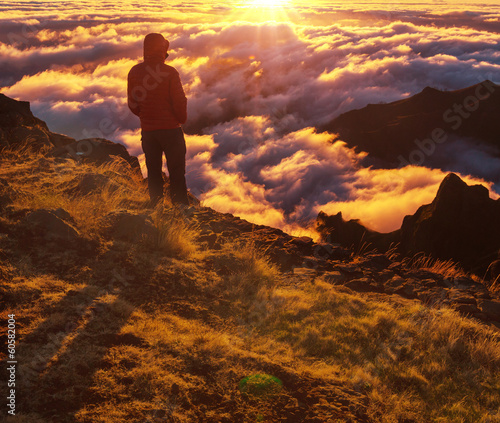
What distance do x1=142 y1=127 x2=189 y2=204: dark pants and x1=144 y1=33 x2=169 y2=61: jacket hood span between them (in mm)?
1028

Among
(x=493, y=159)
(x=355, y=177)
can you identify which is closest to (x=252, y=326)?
(x=355, y=177)

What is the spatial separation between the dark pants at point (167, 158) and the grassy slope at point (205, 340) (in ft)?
3.91

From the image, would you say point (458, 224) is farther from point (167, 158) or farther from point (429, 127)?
point (429, 127)

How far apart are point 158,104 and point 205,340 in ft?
11.7

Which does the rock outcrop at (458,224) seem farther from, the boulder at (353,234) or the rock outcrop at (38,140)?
the rock outcrop at (38,140)

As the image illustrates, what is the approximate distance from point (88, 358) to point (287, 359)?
5.14 feet

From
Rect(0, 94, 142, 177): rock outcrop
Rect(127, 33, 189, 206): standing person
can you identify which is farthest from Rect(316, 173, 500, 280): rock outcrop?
Rect(127, 33, 189, 206): standing person

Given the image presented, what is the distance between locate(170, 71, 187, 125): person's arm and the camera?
16.5ft

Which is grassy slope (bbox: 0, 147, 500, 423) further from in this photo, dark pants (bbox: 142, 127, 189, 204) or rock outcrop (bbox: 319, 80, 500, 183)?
rock outcrop (bbox: 319, 80, 500, 183)

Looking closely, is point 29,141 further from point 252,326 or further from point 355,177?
point 355,177

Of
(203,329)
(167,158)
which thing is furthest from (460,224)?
(203,329)

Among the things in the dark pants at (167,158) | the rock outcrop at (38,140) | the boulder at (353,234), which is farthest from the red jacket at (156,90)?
the boulder at (353,234)

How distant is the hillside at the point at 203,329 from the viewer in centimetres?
234

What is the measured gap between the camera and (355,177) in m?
150
